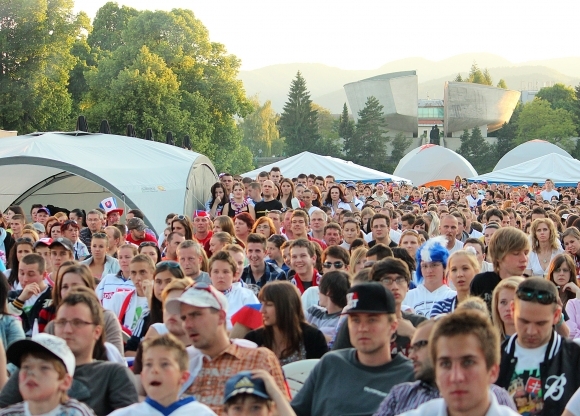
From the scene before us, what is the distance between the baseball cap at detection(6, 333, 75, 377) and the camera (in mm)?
3918

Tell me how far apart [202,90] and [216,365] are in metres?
50.1

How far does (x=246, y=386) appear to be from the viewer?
144 inches

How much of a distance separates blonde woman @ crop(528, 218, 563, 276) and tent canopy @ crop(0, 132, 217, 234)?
11.3 metres

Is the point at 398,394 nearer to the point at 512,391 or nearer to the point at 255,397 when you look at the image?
the point at 255,397

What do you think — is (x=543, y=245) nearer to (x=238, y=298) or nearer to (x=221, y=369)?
(x=238, y=298)

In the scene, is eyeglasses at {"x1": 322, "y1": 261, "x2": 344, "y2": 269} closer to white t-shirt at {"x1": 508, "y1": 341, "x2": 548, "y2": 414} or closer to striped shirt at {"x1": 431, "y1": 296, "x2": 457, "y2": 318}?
striped shirt at {"x1": 431, "y1": 296, "x2": 457, "y2": 318}

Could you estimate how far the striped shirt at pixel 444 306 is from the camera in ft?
22.2

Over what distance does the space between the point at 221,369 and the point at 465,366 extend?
5.35 feet

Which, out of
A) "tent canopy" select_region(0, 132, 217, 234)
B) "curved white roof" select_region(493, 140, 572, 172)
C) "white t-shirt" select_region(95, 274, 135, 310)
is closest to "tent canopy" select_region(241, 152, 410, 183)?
"tent canopy" select_region(0, 132, 217, 234)

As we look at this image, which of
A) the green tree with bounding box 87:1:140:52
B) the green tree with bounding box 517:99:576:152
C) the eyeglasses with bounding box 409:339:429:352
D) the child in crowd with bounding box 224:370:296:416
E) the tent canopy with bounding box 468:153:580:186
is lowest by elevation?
the child in crowd with bounding box 224:370:296:416

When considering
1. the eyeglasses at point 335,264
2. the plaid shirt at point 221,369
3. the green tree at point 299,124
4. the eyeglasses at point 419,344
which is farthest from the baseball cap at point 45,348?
the green tree at point 299,124

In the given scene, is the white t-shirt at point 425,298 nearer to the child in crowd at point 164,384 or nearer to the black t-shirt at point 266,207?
the child in crowd at point 164,384

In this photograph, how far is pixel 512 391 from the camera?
4.51 metres

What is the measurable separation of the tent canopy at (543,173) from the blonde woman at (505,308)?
31.9 meters
